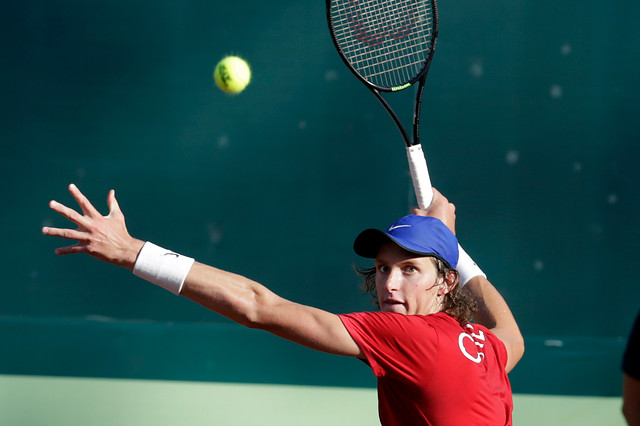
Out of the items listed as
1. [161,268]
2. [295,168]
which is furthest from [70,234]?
[295,168]

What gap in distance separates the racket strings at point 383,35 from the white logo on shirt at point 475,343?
1.58 m

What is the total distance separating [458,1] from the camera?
4086mm

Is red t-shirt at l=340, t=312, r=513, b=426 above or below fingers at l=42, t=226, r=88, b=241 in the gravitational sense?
below

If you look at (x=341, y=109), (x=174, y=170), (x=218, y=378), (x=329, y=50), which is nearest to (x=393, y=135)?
(x=341, y=109)

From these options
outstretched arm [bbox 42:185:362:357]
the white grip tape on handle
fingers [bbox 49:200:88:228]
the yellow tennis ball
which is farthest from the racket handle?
fingers [bbox 49:200:88:228]

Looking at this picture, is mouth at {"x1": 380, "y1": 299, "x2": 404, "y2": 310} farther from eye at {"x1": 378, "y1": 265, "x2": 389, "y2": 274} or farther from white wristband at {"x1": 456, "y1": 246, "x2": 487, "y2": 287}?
white wristband at {"x1": 456, "y1": 246, "x2": 487, "y2": 287}

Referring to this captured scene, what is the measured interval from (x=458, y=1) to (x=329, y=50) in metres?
0.78

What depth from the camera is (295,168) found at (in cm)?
410

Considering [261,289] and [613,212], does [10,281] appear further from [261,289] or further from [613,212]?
[613,212]

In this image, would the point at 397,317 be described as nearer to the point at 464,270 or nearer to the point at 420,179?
the point at 464,270

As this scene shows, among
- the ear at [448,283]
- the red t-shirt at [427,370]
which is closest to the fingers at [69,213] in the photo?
the red t-shirt at [427,370]

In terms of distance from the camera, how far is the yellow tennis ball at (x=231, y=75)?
153 inches

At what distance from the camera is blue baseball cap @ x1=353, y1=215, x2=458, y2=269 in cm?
234

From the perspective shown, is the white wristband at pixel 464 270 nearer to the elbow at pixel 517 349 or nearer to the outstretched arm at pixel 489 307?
the outstretched arm at pixel 489 307
